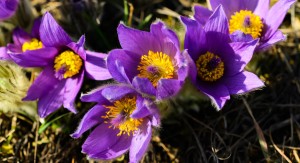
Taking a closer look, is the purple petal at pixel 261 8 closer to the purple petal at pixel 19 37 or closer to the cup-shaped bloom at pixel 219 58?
the cup-shaped bloom at pixel 219 58

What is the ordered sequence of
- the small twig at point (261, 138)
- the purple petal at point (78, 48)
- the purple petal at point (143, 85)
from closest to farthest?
1. the purple petal at point (143, 85)
2. the purple petal at point (78, 48)
3. the small twig at point (261, 138)

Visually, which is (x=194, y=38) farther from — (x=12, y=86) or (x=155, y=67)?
(x=12, y=86)

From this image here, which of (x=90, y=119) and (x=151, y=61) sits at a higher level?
(x=151, y=61)

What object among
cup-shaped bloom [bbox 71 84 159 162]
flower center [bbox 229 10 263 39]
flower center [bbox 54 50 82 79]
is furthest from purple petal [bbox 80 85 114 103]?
flower center [bbox 229 10 263 39]

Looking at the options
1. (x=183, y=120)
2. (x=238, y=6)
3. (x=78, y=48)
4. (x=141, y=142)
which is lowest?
(x=183, y=120)

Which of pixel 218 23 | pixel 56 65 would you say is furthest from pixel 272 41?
pixel 56 65

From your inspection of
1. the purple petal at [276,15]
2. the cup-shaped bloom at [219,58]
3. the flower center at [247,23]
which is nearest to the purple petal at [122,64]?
the cup-shaped bloom at [219,58]

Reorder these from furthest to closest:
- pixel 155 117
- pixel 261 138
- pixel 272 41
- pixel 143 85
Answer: pixel 261 138, pixel 272 41, pixel 155 117, pixel 143 85
